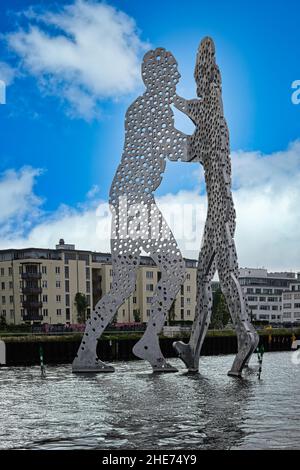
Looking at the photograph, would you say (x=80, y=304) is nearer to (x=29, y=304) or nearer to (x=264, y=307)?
(x=29, y=304)

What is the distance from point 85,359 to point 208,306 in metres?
3.94

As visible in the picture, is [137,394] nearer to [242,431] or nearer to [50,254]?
[242,431]

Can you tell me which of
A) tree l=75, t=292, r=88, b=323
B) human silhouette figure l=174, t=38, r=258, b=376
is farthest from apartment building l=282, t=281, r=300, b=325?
human silhouette figure l=174, t=38, r=258, b=376

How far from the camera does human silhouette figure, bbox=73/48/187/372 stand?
916 inches

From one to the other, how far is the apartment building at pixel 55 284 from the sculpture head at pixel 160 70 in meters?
54.4

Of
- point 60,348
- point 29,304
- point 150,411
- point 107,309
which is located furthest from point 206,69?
point 29,304

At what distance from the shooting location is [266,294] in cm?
11744

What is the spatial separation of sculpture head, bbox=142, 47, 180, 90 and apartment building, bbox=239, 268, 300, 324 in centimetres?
9143

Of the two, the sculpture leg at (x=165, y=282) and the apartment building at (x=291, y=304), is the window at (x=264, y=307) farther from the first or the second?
the sculpture leg at (x=165, y=282)

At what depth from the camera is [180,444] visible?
1091 cm

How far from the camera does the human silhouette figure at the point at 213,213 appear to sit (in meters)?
21.3

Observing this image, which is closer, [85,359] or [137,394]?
[137,394]
